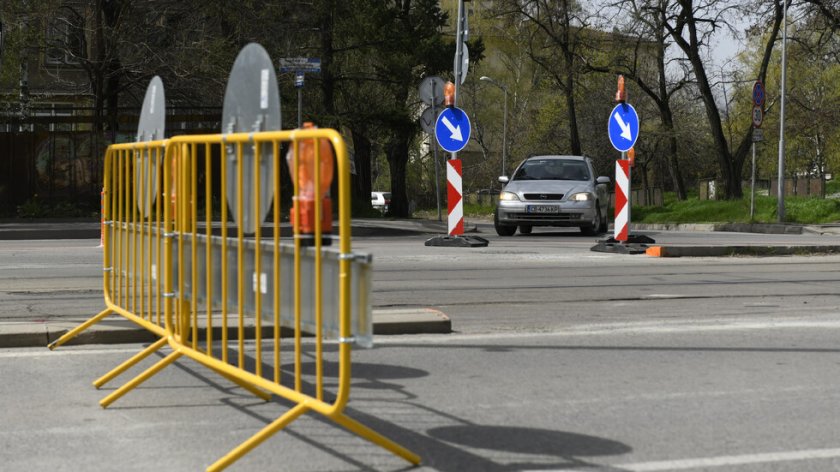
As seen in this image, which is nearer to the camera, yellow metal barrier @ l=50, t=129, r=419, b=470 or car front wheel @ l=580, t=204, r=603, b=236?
yellow metal barrier @ l=50, t=129, r=419, b=470

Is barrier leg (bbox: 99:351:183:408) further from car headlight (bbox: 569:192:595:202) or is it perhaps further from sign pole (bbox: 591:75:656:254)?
car headlight (bbox: 569:192:595:202)

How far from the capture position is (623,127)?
16.1m

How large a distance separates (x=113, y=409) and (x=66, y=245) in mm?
13792

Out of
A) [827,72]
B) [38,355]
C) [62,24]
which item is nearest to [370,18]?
[62,24]

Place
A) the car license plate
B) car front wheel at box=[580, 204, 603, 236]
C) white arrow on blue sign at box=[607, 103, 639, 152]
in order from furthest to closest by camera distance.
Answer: car front wheel at box=[580, 204, 603, 236] < the car license plate < white arrow on blue sign at box=[607, 103, 639, 152]

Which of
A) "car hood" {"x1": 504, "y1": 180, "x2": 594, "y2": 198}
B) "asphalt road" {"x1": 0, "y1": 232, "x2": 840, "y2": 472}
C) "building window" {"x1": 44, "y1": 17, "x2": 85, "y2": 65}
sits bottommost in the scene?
"asphalt road" {"x1": 0, "y1": 232, "x2": 840, "y2": 472}

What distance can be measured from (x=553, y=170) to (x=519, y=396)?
17.5 meters

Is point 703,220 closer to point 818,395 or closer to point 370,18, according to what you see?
point 370,18

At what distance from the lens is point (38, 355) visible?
726 centimetres

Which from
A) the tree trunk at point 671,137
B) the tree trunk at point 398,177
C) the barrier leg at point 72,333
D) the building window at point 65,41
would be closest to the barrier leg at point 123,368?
the barrier leg at point 72,333

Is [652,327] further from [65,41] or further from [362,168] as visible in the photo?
[362,168]

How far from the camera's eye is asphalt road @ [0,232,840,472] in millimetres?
4758

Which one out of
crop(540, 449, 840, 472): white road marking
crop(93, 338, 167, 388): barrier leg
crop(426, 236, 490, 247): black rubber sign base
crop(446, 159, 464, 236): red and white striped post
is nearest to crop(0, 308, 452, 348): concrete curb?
crop(93, 338, 167, 388): barrier leg

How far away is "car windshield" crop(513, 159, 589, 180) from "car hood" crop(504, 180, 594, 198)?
1.89 feet
